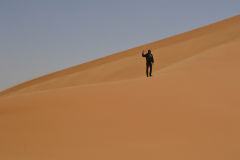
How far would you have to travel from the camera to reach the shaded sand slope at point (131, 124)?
341 centimetres

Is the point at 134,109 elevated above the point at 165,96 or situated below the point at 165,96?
below

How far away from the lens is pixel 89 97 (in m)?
6.36

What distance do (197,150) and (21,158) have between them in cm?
230

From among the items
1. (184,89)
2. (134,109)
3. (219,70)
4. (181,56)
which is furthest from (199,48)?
(134,109)

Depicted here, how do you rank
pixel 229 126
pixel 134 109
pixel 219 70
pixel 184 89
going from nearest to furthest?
pixel 229 126 → pixel 134 109 → pixel 184 89 → pixel 219 70

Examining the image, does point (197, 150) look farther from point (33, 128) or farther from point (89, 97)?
point (89, 97)

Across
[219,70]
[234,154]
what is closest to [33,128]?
[234,154]

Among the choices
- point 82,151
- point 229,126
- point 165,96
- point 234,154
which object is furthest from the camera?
point 165,96

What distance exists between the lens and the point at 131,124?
437 centimetres

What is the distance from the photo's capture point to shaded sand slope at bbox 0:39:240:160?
11.2 feet

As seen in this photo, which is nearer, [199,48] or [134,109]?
[134,109]

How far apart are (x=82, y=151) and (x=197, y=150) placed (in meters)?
1.53

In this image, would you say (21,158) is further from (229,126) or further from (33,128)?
(229,126)

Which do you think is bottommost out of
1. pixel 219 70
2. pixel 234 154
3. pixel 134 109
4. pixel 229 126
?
pixel 234 154
